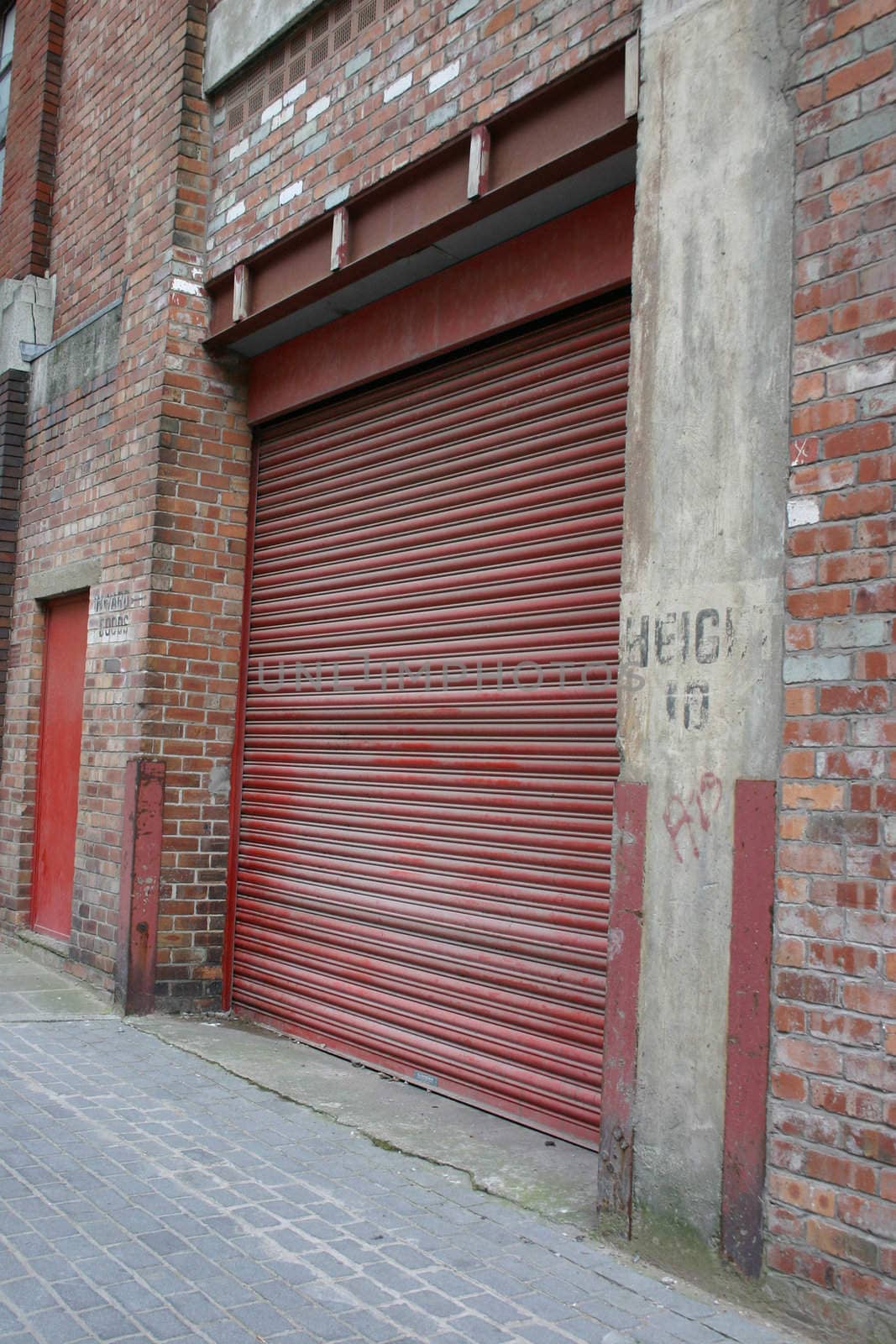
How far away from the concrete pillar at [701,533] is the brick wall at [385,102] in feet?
3.06

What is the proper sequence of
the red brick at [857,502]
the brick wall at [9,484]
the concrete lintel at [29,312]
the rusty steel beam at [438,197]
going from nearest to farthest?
the red brick at [857,502] → the rusty steel beam at [438,197] → the concrete lintel at [29,312] → the brick wall at [9,484]

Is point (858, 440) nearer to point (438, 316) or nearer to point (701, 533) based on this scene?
point (701, 533)

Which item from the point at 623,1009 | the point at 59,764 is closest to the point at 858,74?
the point at 623,1009

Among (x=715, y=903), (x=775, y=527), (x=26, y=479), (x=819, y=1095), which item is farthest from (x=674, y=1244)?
(x=26, y=479)

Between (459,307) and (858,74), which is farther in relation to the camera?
(459,307)

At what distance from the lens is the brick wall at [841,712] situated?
3404mm

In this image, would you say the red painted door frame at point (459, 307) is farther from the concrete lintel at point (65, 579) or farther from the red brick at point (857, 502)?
the red brick at point (857, 502)

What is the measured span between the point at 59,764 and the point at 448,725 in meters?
4.32

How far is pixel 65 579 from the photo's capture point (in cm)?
906

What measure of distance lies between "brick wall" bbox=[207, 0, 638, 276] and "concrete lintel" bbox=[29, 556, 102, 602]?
2.22 m

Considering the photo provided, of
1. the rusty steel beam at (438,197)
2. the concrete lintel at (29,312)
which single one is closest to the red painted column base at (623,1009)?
the rusty steel beam at (438,197)

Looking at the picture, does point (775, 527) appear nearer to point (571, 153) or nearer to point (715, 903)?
point (715, 903)

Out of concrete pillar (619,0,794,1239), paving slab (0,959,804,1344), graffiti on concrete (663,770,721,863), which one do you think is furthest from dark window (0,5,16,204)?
graffiti on concrete (663,770,721,863)

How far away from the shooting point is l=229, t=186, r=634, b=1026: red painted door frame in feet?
17.6
